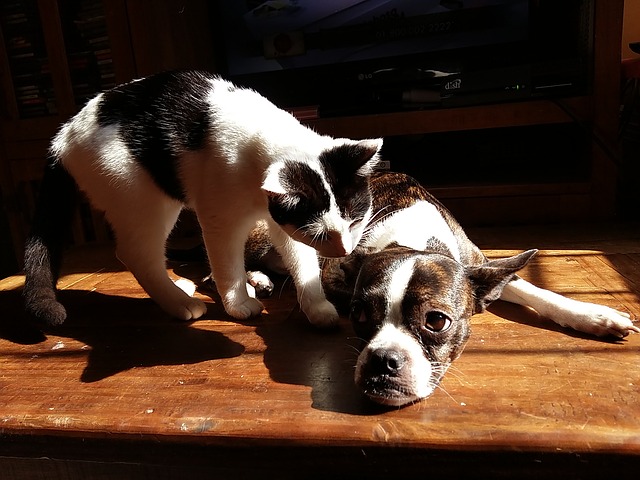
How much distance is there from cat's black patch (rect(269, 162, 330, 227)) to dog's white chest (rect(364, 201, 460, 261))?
27 centimetres

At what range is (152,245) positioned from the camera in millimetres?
1111

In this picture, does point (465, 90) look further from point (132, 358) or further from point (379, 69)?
point (132, 358)

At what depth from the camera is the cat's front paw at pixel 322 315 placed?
1079 millimetres

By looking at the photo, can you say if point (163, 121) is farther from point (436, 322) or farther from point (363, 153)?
point (436, 322)

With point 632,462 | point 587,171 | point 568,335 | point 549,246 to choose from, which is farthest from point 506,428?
point 587,171

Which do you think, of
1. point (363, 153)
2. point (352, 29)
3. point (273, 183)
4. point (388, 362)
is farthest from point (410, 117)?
point (388, 362)

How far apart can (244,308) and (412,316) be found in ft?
1.51

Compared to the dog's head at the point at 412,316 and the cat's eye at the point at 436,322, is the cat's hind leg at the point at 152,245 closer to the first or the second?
the dog's head at the point at 412,316

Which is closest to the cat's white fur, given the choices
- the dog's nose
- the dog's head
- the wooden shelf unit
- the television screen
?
the dog's head

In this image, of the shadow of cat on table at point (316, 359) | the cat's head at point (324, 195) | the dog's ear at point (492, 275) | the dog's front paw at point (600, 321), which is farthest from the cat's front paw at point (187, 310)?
the dog's front paw at point (600, 321)

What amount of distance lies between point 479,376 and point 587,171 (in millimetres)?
1270

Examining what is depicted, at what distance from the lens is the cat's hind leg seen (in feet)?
3.55

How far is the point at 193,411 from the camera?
32.1 inches

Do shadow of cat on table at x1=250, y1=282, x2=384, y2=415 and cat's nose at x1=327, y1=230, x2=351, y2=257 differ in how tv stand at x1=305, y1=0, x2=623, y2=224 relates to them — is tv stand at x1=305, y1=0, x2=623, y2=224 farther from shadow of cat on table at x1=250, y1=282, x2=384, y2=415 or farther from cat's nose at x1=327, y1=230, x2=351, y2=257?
cat's nose at x1=327, y1=230, x2=351, y2=257
